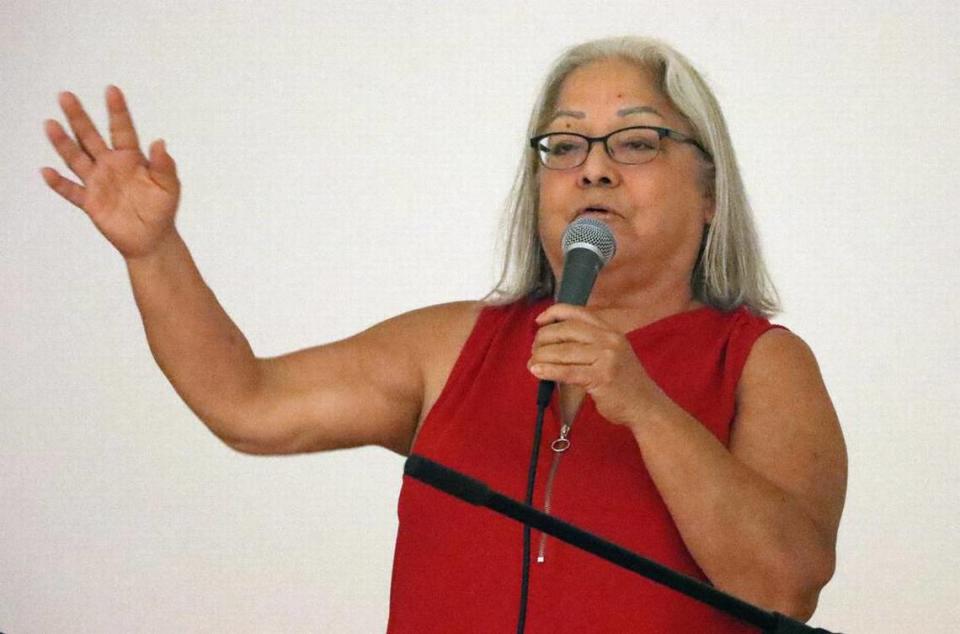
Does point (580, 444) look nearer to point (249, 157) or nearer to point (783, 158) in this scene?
point (783, 158)

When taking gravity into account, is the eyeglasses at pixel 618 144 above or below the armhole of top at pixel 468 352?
above

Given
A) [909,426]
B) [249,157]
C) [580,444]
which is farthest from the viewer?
[249,157]

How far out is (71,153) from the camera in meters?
1.72

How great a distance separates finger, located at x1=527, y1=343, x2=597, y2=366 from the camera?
140 centimetres

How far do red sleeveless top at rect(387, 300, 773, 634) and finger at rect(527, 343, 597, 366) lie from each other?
1.06 ft

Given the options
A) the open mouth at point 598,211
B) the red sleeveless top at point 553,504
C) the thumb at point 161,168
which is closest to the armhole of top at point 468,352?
the red sleeveless top at point 553,504

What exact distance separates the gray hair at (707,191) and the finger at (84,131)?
1.88 feet

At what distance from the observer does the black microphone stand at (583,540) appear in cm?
97

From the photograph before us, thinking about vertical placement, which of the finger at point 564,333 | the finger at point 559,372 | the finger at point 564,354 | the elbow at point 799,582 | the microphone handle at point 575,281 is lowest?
the elbow at point 799,582

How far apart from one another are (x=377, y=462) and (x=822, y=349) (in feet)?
3.48

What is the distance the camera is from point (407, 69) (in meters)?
3.36

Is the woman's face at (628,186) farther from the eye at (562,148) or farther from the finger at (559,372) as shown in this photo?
the finger at (559,372)

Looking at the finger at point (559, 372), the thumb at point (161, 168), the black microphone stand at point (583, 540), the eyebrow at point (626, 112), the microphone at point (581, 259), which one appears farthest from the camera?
the eyebrow at point (626, 112)

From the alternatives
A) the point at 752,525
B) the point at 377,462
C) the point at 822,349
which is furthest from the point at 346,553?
the point at 752,525
